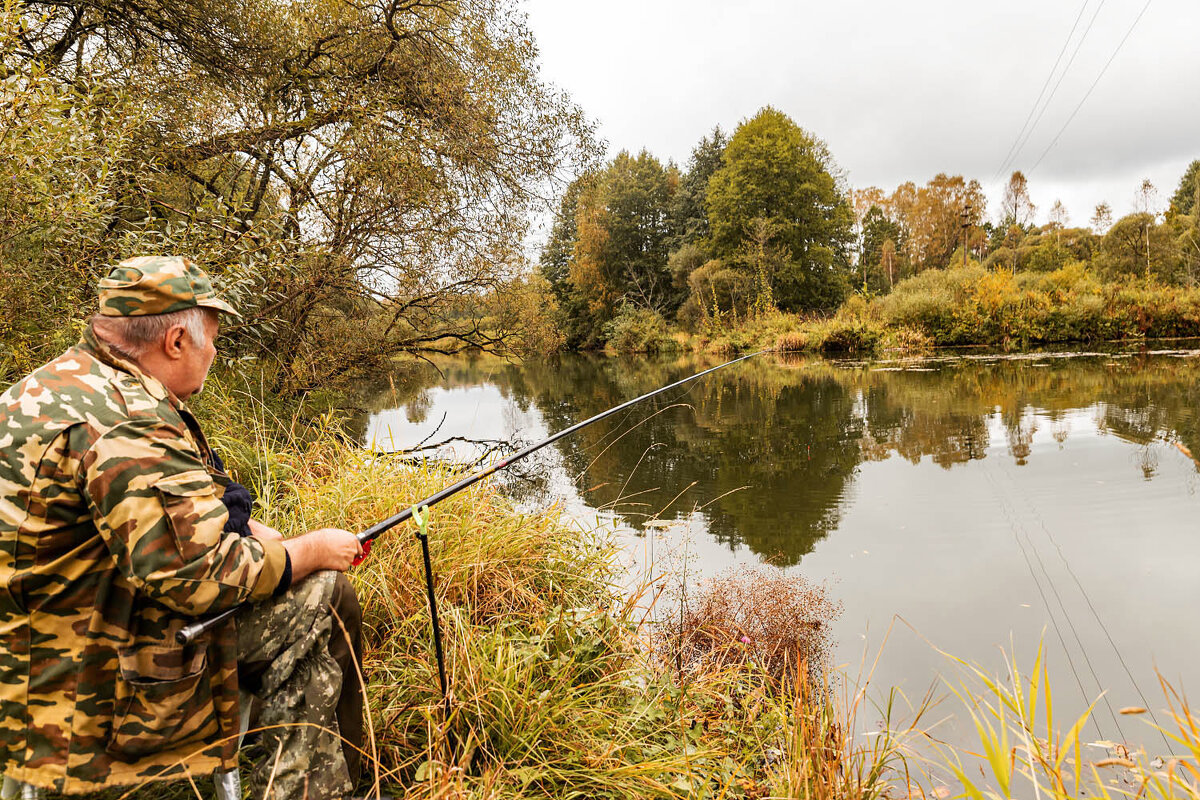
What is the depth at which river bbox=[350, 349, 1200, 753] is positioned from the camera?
361cm

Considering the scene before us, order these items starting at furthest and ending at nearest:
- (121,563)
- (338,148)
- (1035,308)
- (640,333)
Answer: (640,333)
(1035,308)
(338,148)
(121,563)

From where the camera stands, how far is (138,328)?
142cm

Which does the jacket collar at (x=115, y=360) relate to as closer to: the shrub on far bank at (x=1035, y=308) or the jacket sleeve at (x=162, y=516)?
the jacket sleeve at (x=162, y=516)

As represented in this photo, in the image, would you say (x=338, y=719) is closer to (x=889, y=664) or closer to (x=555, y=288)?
(x=889, y=664)

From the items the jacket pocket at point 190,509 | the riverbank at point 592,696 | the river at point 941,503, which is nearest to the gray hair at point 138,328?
the jacket pocket at point 190,509

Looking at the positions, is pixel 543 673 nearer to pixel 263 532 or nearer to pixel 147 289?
pixel 263 532

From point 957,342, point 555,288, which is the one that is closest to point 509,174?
point 957,342

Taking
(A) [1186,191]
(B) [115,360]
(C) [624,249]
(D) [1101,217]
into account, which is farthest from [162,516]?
(A) [1186,191]

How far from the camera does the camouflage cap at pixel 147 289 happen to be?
1383mm

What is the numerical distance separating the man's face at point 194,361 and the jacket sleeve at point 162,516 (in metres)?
0.24

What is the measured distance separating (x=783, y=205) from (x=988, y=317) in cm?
1405

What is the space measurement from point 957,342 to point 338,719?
26516mm

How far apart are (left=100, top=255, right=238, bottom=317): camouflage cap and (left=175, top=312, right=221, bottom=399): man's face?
88 millimetres

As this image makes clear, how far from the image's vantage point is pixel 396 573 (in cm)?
270
